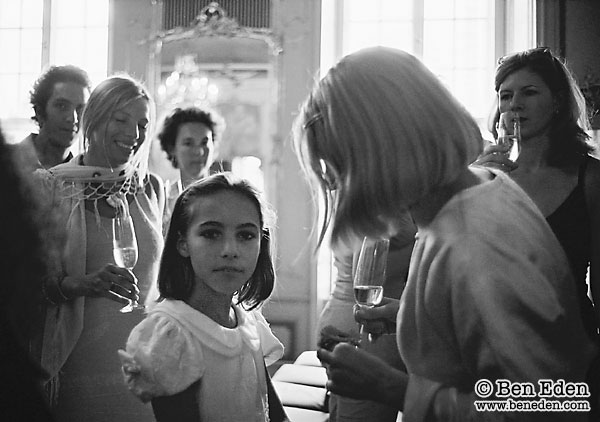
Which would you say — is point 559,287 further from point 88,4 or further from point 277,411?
point 88,4

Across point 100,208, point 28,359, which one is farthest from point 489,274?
point 100,208

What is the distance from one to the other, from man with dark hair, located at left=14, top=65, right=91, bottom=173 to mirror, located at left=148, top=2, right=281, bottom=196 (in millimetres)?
2657

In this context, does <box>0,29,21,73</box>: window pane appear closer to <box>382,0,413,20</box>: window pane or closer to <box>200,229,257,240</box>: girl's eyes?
<box>382,0,413,20</box>: window pane

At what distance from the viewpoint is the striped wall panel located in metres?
4.80

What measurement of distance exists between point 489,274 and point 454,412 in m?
0.18

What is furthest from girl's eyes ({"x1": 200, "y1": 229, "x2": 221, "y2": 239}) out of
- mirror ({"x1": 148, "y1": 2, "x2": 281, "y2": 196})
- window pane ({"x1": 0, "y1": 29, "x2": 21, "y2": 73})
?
window pane ({"x1": 0, "y1": 29, "x2": 21, "y2": 73})

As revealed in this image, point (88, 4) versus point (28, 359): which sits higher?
point (88, 4)

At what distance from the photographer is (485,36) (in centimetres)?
491

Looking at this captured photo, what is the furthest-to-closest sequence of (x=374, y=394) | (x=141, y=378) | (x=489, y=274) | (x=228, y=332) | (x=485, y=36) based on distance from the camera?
(x=485, y=36), (x=228, y=332), (x=141, y=378), (x=374, y=394), (x=489, y=274)

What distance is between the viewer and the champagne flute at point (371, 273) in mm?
1106

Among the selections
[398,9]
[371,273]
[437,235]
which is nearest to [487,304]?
[437,235]

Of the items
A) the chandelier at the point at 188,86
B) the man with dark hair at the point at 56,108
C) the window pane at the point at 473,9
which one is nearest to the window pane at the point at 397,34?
the window pane at the point at 473,9

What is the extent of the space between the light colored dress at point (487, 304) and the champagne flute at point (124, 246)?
810 millimetres

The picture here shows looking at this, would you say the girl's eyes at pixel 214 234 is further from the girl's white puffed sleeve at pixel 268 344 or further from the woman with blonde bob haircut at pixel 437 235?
the woman with blonde bob haircut at pixel 437 235
